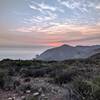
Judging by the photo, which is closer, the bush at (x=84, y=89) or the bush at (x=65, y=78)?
the bush at (x=84, y=89)

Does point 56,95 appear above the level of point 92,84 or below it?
below

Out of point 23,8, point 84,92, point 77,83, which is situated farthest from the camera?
point 23,8

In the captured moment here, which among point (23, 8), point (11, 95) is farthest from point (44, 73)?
point (23, 8)

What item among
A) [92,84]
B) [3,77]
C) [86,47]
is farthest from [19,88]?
[86,47]

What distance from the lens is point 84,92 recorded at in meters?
5.47

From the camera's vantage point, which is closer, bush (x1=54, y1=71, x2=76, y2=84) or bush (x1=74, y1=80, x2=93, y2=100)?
bush (x1=74, y1=80, x2=93, y2=100)

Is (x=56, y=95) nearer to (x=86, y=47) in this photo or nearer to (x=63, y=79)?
(x=63, y=79)

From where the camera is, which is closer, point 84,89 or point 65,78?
point 84,89

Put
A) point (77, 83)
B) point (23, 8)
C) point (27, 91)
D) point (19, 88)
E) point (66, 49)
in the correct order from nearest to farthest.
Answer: point (77, 83), point (27, 91), point (19, 88), point (23, 8), point (66, 49)

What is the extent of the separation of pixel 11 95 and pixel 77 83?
265 centimetres

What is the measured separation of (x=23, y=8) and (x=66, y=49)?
78210 mm

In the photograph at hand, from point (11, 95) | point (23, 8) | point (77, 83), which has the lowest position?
point (11, 95)

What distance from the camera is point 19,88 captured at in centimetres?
768

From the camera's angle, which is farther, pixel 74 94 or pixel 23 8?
pixel 23 8
